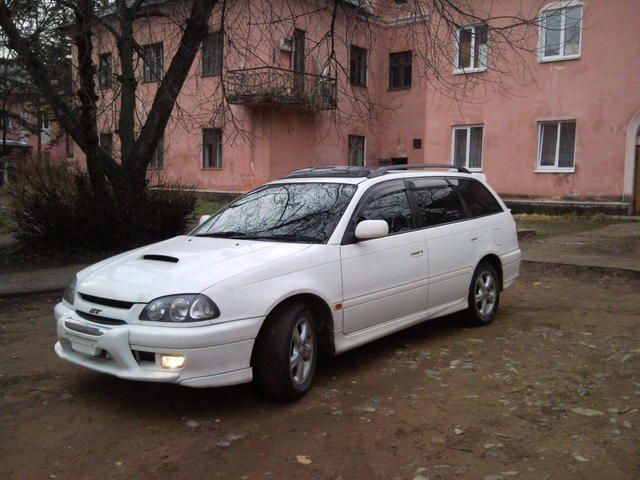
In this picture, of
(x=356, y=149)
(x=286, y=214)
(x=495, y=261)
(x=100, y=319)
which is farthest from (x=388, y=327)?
(x=356, y=149)

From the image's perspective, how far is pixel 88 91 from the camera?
33.9 feet

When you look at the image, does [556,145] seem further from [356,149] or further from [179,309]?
[179,309]

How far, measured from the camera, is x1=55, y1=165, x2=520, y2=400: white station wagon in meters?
4.03

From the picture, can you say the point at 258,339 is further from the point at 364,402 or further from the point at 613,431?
the point at 613,431

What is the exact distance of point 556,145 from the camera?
1933cm

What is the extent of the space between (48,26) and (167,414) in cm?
825

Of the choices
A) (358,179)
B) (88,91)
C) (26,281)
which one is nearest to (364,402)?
(358,179)

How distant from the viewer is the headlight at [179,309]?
157 inches

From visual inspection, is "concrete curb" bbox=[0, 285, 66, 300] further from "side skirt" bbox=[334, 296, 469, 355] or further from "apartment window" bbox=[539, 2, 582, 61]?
"apartment window" bbox=[539, 2, 582, 61]

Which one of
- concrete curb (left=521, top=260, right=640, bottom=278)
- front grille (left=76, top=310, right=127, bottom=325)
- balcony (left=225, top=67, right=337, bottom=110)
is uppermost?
balcony (left=225, top=67, right=337, bottom=110)

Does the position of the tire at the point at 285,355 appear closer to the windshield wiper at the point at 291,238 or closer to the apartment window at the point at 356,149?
the windshield wiper at the point at 291,238

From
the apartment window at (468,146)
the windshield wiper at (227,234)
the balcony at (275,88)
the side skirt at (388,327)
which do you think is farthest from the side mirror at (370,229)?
the balcony at (275,88)

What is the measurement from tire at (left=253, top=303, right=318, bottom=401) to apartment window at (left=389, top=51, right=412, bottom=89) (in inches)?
938

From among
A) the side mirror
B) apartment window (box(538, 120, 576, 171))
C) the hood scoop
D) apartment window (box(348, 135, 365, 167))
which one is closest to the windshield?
the side mirror
